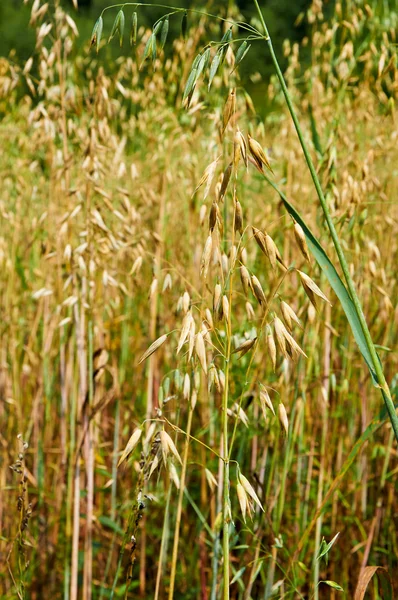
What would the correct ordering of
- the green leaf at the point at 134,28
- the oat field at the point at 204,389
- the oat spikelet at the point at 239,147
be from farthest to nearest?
the oat field at the point at 204,389, the green leaf at the point at 134,28, the oat spikelet at the point at 239,147

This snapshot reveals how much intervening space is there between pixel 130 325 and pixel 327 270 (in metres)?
1.52

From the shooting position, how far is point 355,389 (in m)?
1.60

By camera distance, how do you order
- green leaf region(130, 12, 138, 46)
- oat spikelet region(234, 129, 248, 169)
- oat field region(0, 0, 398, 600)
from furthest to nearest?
oat field region(0, 0, 398, 600)
green leaf region(130, 12, 138, 46)
oat spikelet region(234, 129, 248, 169)

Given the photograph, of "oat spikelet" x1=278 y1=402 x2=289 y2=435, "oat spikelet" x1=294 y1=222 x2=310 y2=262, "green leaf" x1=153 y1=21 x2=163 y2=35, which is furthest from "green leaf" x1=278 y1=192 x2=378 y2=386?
"green leaf" x1=153 y1=21 x2=163 y2=35

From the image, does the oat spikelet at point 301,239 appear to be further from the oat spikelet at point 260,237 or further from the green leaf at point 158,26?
the green leaf at point 158,26

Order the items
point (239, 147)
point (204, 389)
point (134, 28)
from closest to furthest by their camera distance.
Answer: point (239, 147)
point (134, 28)
point (204, 389)

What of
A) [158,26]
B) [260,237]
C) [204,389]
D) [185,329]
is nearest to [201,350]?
[185,329]

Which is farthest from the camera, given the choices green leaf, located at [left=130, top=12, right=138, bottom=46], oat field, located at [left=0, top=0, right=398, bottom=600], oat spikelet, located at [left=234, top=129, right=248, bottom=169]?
oat field, located at [left=0, top=0, right=398, bottom=600]

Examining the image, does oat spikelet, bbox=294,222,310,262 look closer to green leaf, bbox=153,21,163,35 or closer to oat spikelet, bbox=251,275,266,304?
oat spikelet, bbox=251,275,266,304

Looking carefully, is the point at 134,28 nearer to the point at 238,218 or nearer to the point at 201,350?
the point at 238,218

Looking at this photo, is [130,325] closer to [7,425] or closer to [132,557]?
[7,425]

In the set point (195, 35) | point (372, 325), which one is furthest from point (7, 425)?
point (195, 35)

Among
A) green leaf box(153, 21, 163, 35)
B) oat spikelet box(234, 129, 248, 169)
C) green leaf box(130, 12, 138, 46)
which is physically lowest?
oat spikelet box(234, 129, 248, 169)

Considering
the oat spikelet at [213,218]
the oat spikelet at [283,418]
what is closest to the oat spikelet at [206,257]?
the oat spikelet at [213,218]
